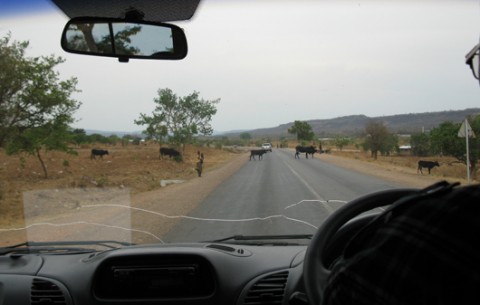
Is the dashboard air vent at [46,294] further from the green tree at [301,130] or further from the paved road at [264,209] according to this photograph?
the green tree at [301,130]

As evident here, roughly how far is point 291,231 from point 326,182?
29.6 ft

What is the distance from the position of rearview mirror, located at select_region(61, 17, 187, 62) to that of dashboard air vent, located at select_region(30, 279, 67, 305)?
181 cm

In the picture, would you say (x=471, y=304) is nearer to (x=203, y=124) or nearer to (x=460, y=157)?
(x=460, y=157)

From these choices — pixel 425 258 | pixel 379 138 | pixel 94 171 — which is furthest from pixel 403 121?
pixel 94 171

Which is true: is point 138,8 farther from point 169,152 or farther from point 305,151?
point 305,151

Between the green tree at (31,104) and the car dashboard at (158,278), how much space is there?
654 inches

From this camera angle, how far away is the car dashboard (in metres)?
3.71

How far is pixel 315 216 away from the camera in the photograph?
8.27m

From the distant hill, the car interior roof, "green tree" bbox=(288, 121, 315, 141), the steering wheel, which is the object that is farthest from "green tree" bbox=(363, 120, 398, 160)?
the steering wheel

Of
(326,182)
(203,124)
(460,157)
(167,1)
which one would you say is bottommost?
(326,182)

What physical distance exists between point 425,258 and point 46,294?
3110mm

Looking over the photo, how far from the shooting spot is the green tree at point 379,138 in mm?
9398

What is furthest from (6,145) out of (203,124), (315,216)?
(315,216)

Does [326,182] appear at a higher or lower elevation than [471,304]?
lower
